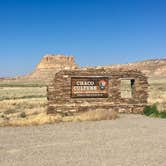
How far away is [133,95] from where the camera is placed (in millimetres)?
Answer: 25500

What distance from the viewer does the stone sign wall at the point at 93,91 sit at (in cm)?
2411

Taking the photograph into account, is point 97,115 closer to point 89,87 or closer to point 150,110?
point 89,87

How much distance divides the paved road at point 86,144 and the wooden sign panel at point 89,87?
13.3 feet

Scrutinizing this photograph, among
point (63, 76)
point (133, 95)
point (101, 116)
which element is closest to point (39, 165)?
point (101, 116)

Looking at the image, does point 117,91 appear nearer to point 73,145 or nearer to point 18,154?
point 73,145

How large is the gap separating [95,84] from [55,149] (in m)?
11.8

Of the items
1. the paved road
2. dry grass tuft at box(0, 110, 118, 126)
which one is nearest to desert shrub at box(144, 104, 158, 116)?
dry grass tuft at box(0, 110, 118, 126)

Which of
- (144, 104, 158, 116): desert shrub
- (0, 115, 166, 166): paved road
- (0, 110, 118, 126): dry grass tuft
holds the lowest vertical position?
(0, 115, 166, 166): paved road

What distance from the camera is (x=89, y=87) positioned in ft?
81.4

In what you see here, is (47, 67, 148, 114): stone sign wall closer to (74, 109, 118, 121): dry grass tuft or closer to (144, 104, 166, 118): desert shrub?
(144, 104, 166, 118): desert shrub

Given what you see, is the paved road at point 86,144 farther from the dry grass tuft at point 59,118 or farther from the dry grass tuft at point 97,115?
the dry grass tuft at point 97,115

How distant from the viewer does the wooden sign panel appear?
24.5m

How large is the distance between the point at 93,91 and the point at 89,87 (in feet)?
1.23

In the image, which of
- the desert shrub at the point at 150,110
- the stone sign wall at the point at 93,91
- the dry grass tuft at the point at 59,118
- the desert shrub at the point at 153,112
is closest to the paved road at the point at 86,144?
the dry grass tuft at the point at 59,118
